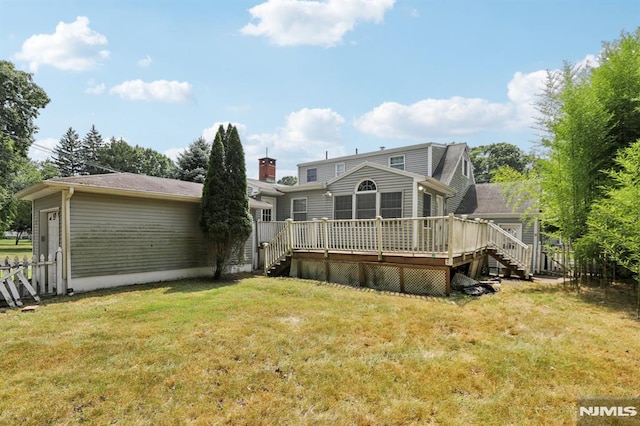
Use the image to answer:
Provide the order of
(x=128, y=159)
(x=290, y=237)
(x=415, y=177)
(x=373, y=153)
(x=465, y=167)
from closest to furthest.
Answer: (x=290, y=237)
(x=415, y=177)
(x=373, y=153)
(x=465, y=167)
(x=128, y=159)

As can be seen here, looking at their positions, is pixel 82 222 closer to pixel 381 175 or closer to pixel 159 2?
pixel 159 2

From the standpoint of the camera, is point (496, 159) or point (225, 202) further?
point (496, 159)

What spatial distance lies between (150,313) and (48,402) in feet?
8.44

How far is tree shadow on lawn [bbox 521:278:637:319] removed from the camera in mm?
5938

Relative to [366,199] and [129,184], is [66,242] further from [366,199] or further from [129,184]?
[366,199]

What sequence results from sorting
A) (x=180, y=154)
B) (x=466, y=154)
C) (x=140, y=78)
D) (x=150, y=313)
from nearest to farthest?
(x=150, y=313) < (x=140, y=78) < (x=466, y=154) < (x=180, y=154)

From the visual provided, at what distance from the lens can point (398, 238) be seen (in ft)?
23.9

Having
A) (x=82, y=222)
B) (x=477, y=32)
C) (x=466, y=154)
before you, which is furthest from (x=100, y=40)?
(x=466, y=154)

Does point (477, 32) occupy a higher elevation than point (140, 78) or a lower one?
lower

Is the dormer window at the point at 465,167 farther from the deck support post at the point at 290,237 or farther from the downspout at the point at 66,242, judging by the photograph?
the downspout at the point at 66,242

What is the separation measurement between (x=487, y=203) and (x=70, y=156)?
50.1 m

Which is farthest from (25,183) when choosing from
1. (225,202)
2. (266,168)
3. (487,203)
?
(487,203)

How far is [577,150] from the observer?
6859mm

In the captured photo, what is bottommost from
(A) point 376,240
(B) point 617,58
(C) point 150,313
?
(C) point 150,313
